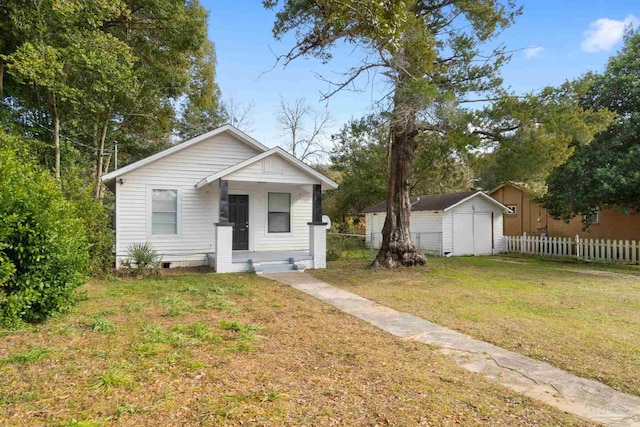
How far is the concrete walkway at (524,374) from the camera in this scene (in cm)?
313

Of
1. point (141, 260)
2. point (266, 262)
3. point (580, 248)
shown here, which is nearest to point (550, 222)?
point (580, 248)

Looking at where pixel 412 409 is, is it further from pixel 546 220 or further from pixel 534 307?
pixel 546 220

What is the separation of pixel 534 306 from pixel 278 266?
23.2 ft

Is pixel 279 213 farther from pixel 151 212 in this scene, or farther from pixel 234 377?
pixel 234 377

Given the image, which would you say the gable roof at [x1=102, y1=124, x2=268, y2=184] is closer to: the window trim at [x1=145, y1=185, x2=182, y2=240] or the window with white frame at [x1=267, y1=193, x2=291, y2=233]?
the window trim at [x1=145, y1=185, x2=182, y2=240]

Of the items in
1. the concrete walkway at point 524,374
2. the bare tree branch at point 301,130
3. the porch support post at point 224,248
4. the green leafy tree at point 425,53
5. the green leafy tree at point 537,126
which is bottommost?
the concrete walkway at point 524,374

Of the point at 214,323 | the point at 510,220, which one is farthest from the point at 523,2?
the point at 510,220

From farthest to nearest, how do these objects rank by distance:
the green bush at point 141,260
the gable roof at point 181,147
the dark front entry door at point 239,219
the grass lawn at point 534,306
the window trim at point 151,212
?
the dark front entry door at point 239,219, the window trim at point 151,212, the gable roof at point 181,147, the green bush at point 141,260, the grass lawn at point 534,306

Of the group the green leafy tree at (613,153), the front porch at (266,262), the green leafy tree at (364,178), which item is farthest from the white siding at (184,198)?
the green leafy tree at (613,153)

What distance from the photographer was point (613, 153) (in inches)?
536

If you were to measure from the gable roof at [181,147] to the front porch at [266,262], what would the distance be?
12.0ft

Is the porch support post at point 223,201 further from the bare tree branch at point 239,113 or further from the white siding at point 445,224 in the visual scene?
the bare tree branch at point 239,113

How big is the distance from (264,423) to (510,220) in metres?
23.7

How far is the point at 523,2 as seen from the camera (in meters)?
10.8
